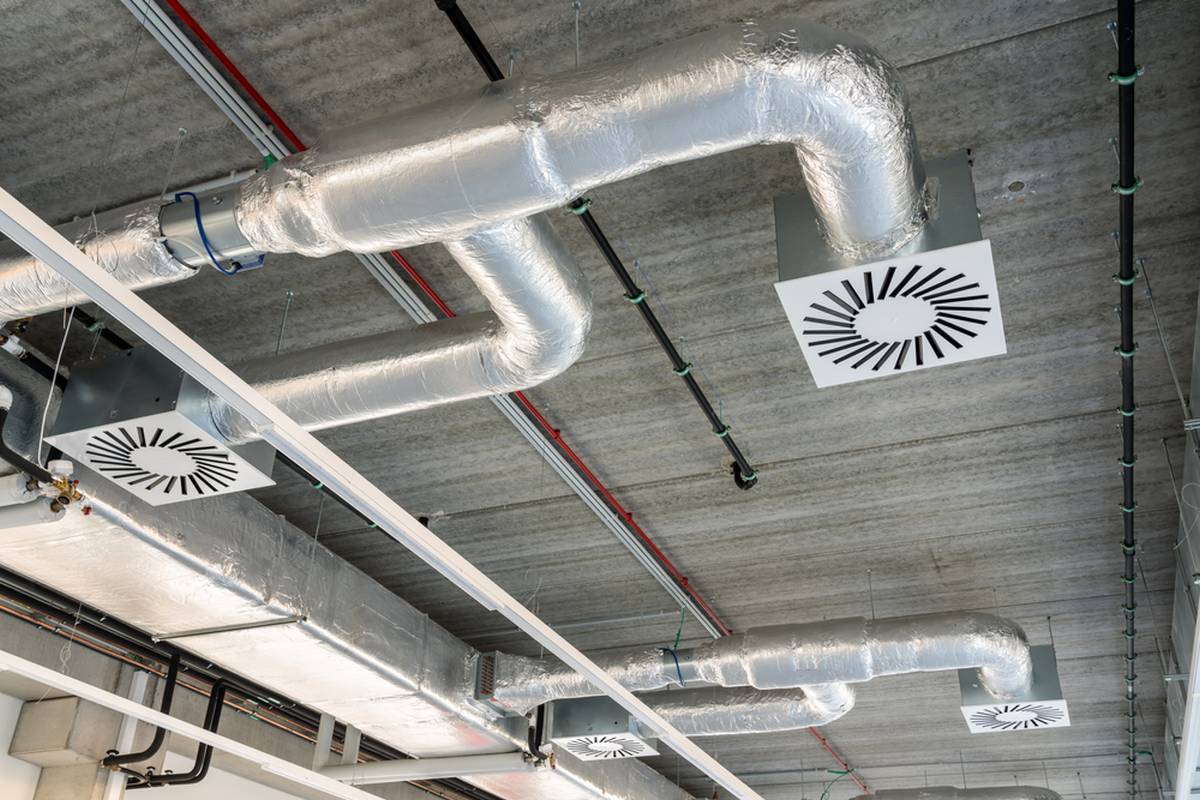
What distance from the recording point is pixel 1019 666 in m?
5.81

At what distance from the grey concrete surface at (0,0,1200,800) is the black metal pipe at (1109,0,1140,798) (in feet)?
0.43

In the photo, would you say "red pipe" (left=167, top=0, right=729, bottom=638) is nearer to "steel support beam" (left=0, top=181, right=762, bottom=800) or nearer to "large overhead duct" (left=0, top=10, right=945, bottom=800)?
"large overhead duct" (left=0, top=10, right=945, bottom=800)

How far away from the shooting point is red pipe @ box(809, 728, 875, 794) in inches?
340

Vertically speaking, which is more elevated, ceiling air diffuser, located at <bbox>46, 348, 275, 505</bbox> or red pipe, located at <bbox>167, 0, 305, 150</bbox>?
red pipe, located at <bbox>167, 0, 305, 150</bbox>

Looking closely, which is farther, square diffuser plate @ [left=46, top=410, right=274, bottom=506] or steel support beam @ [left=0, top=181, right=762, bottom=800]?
square diffuser plate @ [left=46, top=410, right=274, bottom=506]

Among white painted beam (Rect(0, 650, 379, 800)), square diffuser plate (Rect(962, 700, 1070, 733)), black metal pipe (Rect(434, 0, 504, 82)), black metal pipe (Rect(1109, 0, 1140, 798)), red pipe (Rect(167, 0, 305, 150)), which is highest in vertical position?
red pipe (Rect(167, 0, 305, 150))

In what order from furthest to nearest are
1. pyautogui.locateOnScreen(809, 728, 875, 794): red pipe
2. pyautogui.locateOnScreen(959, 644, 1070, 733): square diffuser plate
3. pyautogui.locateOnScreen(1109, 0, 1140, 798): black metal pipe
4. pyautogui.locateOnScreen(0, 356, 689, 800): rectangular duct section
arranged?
pyautogui.locateOnScreen(809, 728, 875, 794): red pipe < pyautogui.locateOnScreen(959, 644, 1070, 733): square diffuser plate < pyautogui.locateOnScreen(0, 356, 689, 800): rectangular duct section < pyautogui.locateOnScreen(1109, 0, 1140, 798): black metal pipe

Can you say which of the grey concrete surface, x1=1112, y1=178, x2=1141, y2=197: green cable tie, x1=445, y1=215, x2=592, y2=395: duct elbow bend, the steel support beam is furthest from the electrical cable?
x1=1112, y1=178, x2=1141, y2=197: green cable tie

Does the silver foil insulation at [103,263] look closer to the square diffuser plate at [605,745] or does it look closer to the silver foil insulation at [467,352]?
the silver foil insulation at [467,352]

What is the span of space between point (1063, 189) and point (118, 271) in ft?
10.5

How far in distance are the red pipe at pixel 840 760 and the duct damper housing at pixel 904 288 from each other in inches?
216

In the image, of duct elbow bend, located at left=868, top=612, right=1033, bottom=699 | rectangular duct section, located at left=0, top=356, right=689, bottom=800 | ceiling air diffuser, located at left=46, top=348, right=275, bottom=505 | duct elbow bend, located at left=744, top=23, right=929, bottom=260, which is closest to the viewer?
duct elbow bend, located at left=744, top=23, right=929, bottom=260

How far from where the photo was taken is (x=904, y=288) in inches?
134

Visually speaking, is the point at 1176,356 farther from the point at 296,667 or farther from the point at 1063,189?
the point at 296,667
